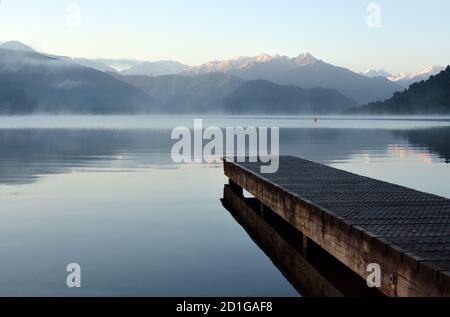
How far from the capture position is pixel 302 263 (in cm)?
1361

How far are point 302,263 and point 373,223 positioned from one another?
112 inches

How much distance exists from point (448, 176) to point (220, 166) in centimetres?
1328

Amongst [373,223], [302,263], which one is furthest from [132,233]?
[373,223]

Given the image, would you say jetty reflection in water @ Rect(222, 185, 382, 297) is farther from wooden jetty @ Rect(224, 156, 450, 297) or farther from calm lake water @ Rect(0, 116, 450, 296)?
wooden jetty @ Rect(224, 156, 450, 297)

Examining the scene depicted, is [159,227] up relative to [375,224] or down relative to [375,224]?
down

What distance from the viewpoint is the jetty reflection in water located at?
11828mm

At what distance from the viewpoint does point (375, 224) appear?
1109 cm

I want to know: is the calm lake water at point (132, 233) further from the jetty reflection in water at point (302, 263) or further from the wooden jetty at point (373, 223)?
the wooden jetty at point (373, 223)

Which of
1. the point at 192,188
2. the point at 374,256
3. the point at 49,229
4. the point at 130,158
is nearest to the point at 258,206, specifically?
the point at 192,188

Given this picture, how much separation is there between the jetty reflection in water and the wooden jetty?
555mm

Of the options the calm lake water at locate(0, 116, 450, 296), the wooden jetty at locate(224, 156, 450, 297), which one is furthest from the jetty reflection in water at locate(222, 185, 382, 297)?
the wooden jetty at locate(224, 156, 450, 297)

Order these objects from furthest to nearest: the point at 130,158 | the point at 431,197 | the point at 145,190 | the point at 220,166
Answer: the point at 130,158, the point at 220,166, the point at 145,190, the point at 431,197
